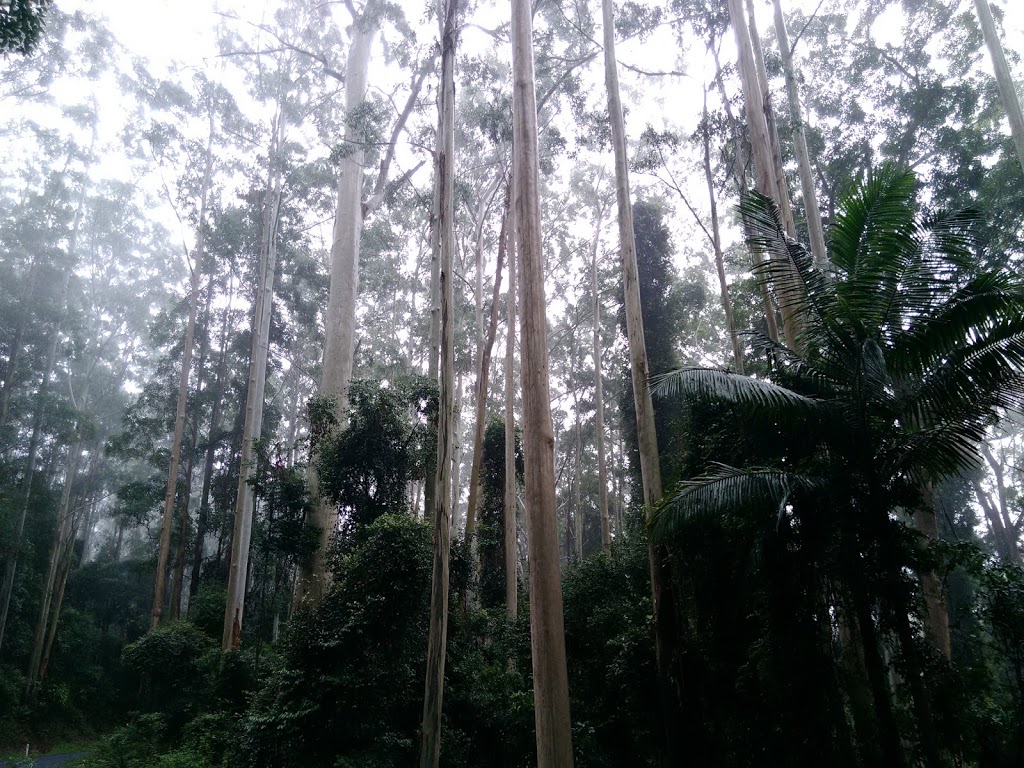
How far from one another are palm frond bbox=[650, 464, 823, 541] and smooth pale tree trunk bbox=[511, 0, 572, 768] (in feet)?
4.00

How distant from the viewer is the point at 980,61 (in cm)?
1595

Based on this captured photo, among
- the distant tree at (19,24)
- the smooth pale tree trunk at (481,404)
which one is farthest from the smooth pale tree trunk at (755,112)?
the distant tree at (19,24)

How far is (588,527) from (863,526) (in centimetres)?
2535

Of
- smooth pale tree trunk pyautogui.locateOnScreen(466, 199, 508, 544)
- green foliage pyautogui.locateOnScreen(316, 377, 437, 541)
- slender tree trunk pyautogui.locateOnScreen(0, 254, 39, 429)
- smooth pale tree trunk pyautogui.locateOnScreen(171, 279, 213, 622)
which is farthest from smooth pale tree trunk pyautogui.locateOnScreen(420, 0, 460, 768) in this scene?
slender tree trunk pyautogui.locateOnScreen(0, 254, 39, 429)

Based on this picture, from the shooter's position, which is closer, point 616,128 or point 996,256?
point 616,128

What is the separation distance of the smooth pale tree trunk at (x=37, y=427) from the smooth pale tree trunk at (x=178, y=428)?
4121 mm

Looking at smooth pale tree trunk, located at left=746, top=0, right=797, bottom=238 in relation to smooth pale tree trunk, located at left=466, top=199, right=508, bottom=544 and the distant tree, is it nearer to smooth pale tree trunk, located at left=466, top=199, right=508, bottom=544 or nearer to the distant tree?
smooth pale tree trunk, located at left=466, top=199, right=508, bottom=544

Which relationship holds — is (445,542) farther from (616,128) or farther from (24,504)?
(24,504)

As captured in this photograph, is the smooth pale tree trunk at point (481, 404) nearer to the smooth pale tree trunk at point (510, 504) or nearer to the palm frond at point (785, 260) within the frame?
the smooth pale tree trunk at point (510, 504)

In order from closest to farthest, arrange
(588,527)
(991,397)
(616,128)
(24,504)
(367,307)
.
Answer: (991,397), (616,128), (24,504), (367,307), (588,527)

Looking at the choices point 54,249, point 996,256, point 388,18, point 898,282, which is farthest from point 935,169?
point 54,249

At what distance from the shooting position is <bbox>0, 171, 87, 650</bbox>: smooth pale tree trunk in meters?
17.4

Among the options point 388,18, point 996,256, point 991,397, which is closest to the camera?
point 991,397

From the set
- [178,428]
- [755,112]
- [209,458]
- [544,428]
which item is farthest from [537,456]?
[209,458]
